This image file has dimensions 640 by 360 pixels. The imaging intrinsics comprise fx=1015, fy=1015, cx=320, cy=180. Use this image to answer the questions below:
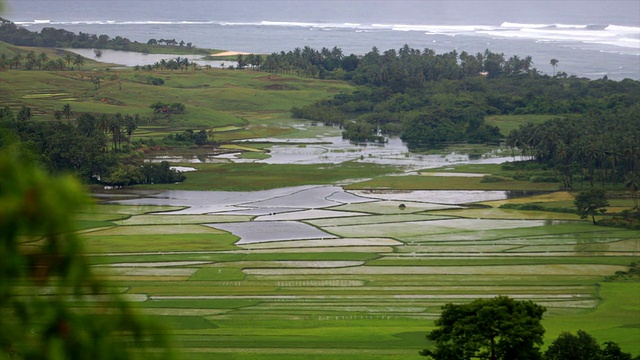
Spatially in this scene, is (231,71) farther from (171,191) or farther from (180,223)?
(180,223)

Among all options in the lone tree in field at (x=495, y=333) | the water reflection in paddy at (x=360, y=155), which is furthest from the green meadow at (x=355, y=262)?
the lone tree in field at (x=495, y=333)

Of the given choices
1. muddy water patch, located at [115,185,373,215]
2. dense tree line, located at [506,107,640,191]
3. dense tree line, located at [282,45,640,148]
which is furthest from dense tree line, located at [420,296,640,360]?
dense tree line, located at [282,45,640,148]

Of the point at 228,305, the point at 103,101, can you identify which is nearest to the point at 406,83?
the point at 103,101

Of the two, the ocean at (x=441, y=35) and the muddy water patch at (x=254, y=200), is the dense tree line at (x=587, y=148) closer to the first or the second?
the muddy water patch at (x=254, y=200)

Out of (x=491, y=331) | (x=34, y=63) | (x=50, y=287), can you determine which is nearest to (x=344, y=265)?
(x=491, y=331)

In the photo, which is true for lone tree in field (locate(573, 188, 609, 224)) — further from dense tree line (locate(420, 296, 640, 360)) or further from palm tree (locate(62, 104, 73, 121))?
palm tree (locate(62, 104, 73, 121))

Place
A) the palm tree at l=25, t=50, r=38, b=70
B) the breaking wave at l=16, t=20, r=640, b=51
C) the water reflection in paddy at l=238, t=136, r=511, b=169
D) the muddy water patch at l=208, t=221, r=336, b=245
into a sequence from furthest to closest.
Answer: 1. the breaking wave at l=16, t=20, r=640, b=51
2. the palm tree at l=25, t=50, r=38, b=70
3. the water reflection in paddy at l=238, t=136, r=511, b=169
4. the muddy water patch at l=208, t=221, r=336, b=245
